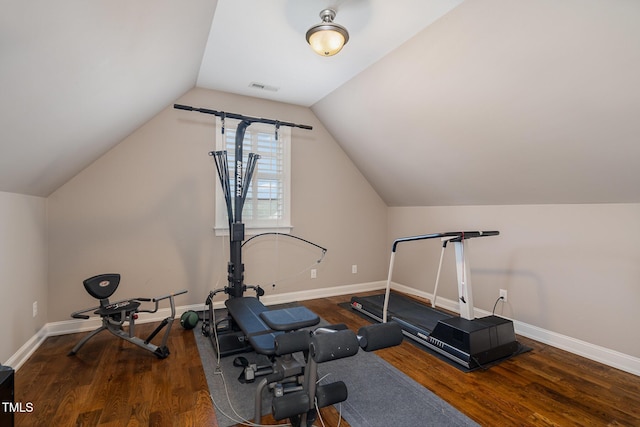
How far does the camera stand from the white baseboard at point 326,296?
2.48m

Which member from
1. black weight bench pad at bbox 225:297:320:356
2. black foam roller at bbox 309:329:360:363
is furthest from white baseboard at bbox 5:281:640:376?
black foam roller at bbox 309:329:360:363

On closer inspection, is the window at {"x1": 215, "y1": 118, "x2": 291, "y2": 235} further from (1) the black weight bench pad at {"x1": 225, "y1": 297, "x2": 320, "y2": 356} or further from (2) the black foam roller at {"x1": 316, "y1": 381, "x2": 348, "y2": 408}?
(2) the black foam roller at {"x1": 316, "y1": 381, "x2": 348, "y2": 408}

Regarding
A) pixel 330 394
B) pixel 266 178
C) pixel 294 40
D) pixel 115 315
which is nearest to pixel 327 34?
pixel 294 40

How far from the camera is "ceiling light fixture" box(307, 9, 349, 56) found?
221 cm

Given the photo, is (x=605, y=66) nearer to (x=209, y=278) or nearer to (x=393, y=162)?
(x=393, y=162)

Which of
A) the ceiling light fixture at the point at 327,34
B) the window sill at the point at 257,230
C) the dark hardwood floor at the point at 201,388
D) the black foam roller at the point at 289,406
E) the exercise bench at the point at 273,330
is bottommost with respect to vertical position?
the dark hardwood floor at the point at 201,388

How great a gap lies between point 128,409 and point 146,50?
225cm

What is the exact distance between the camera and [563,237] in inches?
115

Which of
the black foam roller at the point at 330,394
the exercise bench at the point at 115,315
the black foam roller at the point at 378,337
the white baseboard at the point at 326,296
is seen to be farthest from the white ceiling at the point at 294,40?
the white baseboard at the point at 326,296

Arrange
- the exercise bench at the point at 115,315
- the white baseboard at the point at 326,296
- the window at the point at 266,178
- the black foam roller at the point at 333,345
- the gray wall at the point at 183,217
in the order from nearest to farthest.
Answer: the black foam roller at the point at 333,345
the white baseboard at the point at 326,296
the exercise bench at the point at 115,315
the gray wall at the point at 183,217
the window at the point at 266,178

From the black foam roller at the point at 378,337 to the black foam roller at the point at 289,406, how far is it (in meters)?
0.44

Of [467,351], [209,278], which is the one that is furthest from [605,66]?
[209,278]

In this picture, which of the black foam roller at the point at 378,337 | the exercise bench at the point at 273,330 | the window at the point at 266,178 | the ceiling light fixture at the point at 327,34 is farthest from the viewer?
the window at the point at 266,178

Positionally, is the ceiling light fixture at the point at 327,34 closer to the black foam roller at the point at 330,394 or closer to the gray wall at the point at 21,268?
the black foam roller at the point at 330,394
